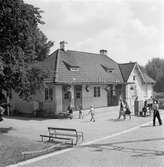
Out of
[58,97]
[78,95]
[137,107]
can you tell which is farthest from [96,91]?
[137,107]

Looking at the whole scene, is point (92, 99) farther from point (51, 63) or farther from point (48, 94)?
point (51, 63)

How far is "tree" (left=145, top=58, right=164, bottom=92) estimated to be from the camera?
5691 cm

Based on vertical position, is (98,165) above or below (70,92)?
below

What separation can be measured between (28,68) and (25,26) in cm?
307

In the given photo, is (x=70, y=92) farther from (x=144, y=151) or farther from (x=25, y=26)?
(x=144, y=151)

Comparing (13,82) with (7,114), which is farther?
(7,114)

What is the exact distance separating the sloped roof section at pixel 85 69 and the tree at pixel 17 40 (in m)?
7.48

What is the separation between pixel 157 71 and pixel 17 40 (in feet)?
162

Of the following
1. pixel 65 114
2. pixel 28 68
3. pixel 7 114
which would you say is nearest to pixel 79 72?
pixel 65 114

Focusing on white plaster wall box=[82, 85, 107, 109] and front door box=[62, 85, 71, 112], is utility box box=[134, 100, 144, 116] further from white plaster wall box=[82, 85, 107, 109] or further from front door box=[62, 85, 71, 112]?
front door box=[62, 85, 71, 112]

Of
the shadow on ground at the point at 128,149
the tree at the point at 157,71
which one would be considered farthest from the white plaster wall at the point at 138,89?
the shadow on ground at the point at 128,149

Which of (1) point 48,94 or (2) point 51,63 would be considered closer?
(1) point 48,94

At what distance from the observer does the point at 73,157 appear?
11.4 metres

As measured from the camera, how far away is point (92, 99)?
30547 millimetres
